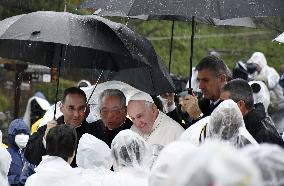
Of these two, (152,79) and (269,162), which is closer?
(269,162)

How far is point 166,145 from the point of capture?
5805 millimetres

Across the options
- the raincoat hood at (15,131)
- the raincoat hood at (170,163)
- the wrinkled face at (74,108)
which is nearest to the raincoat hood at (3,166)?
the wrinkled face at (74,108)

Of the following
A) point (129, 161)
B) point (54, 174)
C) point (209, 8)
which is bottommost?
point (54, 174)

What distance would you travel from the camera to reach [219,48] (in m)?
20.3

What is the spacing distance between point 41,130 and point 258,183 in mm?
4462

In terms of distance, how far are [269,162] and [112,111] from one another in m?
4.35

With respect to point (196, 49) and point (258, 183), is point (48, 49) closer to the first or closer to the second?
point (258, 183)

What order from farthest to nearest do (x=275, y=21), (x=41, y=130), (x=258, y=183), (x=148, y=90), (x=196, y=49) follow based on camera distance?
1. (x=196, y=49)
2. (x=275, y=21)
3. (x=148, y=90)
4. (x=41, y=130)
5. (x=258, y=183)

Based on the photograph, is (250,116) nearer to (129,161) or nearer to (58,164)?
(129,161)

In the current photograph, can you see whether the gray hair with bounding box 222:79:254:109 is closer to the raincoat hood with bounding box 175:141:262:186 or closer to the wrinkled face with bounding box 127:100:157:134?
the wrinkled face with bounding box 127:100:157:134

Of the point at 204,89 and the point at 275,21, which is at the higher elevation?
the point at 275,21

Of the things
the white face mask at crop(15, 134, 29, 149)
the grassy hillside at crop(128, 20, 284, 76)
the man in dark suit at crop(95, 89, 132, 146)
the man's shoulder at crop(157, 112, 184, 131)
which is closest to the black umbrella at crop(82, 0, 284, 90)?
the man in dark suit at crop(95, 89, 132, 146)

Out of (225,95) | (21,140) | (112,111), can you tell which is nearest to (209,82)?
(225,95)

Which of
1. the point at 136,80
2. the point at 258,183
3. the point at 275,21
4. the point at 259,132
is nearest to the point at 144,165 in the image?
the point at 259,132
